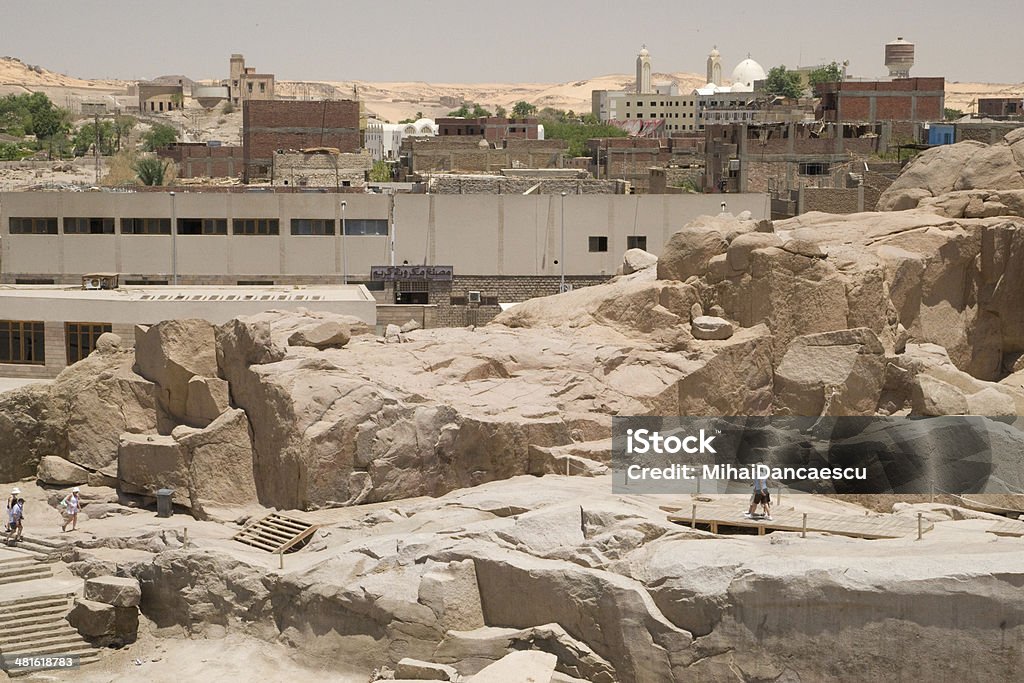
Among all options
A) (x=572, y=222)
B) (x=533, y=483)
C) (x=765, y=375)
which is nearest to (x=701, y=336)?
(x=765, y=375)

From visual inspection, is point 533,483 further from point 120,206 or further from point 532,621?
point 120,206

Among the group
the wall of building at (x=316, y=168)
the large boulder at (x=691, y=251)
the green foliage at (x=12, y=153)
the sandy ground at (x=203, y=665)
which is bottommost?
the sandy ground at (x=203, y=665)

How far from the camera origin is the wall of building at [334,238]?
51375mm

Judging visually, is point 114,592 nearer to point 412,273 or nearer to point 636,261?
point 636,261

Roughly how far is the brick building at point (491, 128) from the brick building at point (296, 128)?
32627 millimetres

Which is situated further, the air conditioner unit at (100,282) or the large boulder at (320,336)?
the air conditioner unit at (100,282)

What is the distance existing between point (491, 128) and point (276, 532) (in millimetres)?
92466

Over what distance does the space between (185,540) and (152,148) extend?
112 metres

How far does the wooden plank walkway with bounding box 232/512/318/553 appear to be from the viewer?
2665 centimetres

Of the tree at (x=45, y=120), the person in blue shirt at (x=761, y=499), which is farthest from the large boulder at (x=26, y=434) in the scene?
the tree at (x=45, y=120)

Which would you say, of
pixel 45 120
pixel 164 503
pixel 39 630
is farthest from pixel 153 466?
pixel 45 120

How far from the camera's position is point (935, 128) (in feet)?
242

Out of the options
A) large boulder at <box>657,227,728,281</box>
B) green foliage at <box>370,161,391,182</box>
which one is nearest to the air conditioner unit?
large boulder at <box>657,227,728,281</box>

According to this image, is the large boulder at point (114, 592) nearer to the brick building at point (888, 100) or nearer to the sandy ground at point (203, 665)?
the sandy ground at point (203, 665)
